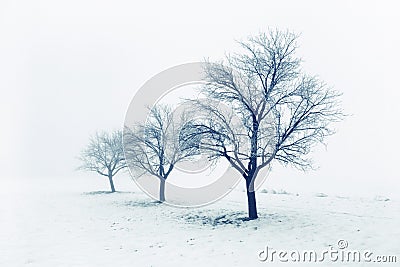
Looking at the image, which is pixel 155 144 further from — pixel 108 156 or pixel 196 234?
pixel 108 156

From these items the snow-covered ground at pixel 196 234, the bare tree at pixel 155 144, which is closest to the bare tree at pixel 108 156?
the bare tree at pixel 155 144

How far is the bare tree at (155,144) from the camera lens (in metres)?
30.0

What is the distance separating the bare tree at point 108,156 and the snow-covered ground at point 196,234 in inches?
752

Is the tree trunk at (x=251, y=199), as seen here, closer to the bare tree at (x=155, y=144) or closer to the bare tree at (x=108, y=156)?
the bare tree at (x=155, y=144)

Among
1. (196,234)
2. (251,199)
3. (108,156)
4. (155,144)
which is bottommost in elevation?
(196,234)

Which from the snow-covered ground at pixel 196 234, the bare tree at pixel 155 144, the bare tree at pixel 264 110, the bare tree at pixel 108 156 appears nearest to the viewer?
the snow-covered ground at pixel 196 234

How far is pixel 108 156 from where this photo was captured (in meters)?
48.4

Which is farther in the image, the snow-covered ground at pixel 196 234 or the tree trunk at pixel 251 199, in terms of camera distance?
the tree trunk at pixel 251 199

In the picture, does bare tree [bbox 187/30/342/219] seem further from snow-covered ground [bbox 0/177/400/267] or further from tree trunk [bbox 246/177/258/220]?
snow-covered ground [bbox 0/177/400/267]

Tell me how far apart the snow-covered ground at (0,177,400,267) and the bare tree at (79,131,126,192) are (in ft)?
62.7

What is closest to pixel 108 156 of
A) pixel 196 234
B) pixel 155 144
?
pixel 155 144

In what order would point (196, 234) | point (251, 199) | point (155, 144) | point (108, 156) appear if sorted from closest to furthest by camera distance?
point (196, 234) → point (251, 199) → point (155, 144) → point (108, 156)

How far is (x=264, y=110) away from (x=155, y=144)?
14.0 metres

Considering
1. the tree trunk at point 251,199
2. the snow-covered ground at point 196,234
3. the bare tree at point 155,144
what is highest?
the bare tree at point 155,144
